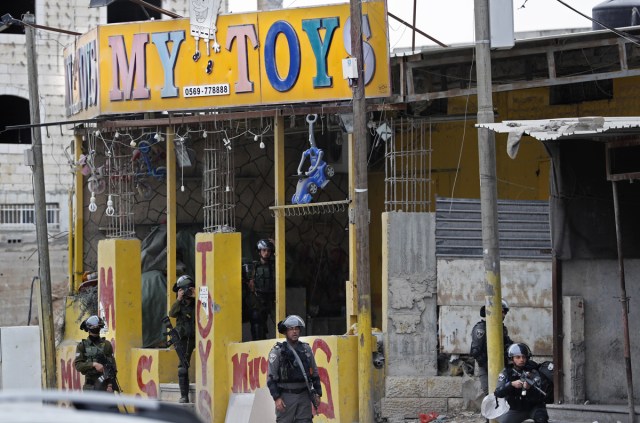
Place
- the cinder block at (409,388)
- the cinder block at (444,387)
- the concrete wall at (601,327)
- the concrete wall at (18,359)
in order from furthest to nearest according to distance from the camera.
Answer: the concrete wall at (18,359) → the cinder block at (409,388) → the cinder block at (444,387) → the concrete wall at (601,327)

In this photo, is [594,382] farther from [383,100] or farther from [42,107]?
[42,107]

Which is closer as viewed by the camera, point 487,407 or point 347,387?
point 487,407

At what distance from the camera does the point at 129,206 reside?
2156 cm

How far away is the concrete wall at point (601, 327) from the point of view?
47.3 ft

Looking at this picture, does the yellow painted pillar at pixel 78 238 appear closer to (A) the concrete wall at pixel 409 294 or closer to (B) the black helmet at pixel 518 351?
(A) the concrete wall at pixel 409 294

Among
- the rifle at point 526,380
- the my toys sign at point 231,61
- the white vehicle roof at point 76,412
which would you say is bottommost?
the rifle at point 526,380

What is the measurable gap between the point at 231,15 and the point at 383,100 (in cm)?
279

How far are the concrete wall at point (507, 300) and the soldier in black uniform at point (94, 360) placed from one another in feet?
14.8

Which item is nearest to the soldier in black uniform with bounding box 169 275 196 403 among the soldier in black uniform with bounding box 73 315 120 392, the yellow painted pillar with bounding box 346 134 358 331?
the yellow painted pillar with bounding box 346 134 358 331

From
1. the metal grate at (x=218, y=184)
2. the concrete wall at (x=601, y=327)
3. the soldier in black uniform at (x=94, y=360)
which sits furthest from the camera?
the metal grate at (x=218, y=184)

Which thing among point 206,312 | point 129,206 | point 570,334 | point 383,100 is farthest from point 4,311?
point 570,334

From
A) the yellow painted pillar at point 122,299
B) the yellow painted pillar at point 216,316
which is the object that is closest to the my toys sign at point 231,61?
the yellow painted pillar at point 122,299

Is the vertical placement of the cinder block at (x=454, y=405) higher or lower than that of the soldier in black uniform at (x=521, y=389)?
lower

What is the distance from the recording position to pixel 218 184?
2098cm
